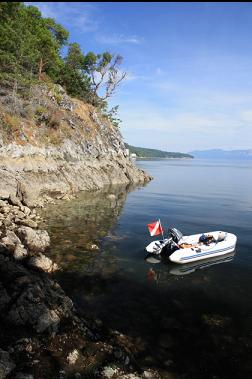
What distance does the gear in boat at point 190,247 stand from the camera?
2170 centimetres

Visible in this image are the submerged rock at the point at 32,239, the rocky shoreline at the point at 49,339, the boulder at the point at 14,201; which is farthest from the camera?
the boulder at the point at 14,201

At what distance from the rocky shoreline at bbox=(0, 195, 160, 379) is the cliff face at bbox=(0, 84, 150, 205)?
741 inches

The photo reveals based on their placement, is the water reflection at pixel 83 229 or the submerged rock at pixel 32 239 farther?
the submerged rock at pixel 32 239

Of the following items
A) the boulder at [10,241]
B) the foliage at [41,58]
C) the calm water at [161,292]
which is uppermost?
the foliage at [41,58]

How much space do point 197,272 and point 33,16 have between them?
6071 centimetres

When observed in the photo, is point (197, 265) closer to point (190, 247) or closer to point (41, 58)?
point (190, 247)

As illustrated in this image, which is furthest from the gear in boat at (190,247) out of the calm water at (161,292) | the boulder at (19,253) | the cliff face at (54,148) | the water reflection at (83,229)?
the cliff face at (54,148)

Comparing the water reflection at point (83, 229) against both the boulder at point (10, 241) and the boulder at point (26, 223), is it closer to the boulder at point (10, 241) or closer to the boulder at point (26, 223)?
the boulder at point (26, 223)

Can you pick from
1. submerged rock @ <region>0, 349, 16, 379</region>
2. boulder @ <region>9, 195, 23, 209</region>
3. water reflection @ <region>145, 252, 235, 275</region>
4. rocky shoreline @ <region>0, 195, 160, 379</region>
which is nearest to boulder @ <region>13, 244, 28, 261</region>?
rocky shoreline @ <region>0, 195, 160, 379</region>

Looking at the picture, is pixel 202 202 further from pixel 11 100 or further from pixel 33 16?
pixel 33 16

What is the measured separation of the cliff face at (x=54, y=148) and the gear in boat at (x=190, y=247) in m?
15.6

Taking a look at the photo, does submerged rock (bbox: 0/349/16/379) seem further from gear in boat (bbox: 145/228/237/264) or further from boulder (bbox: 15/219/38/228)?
boulder (bbox: 15/219/38/228)

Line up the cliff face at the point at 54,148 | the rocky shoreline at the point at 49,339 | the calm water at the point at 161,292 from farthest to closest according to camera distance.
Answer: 1. the cliff face at the point at 54,148
2. the calm water at the point at 161,292
3. the rocky shoreline at the point at 49,339

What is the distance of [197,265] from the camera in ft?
71.2
